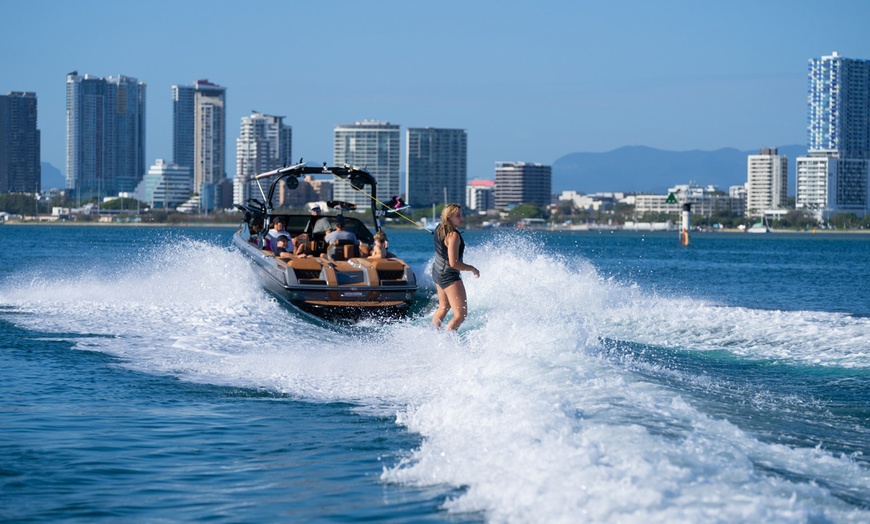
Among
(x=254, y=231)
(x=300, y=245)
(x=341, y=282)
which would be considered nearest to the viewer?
(x=341, y=282)

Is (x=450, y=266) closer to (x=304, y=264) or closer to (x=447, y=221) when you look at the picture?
(x=447, y=221)

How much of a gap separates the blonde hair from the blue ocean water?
1.06 meters

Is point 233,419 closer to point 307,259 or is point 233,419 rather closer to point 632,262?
point 307,259

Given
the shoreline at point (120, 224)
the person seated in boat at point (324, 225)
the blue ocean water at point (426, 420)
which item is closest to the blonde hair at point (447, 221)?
the blue ocean water at point (426, 420)

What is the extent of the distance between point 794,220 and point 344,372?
190 metres

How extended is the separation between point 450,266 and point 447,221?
0.49m

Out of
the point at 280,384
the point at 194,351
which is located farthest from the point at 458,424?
the point at 194,351

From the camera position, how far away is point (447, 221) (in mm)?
12133

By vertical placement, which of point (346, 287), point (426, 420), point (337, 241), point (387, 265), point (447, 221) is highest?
point (447, 221)

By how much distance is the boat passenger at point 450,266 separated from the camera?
12.1m

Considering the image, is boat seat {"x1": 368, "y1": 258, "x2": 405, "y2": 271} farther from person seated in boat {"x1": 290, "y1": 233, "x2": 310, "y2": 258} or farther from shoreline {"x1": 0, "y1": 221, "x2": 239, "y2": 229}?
shoreline {"x1": 0, "y1": 221, "x2": 239, "y2": 229}

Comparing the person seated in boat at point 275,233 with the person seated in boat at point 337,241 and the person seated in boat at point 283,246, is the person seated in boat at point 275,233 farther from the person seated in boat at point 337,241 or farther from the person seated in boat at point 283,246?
the person seated in boat at point 337,241

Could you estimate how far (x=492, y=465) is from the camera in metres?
6.98

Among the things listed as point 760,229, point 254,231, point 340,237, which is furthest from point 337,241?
point 760,229
